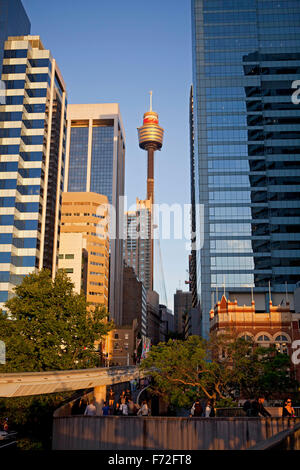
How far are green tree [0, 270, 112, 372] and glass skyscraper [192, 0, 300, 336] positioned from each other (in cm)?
6154

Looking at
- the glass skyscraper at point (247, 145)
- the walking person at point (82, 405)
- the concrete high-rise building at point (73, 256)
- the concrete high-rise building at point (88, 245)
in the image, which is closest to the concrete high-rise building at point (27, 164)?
the concrete high-rise building at point (73, 256)

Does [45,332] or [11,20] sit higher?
[11,20]

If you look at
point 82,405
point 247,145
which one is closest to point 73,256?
point 247,145

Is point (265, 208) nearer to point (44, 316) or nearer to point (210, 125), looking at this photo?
point (210, 125)

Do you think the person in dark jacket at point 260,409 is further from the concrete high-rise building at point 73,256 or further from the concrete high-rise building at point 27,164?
the concrete high-rise building at point 73,256

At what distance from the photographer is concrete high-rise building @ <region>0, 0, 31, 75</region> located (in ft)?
384

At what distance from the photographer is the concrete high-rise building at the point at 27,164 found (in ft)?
350

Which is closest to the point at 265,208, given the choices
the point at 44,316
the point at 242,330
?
the point at 242,330

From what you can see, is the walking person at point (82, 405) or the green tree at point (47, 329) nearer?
the walking person at point (82, 405)

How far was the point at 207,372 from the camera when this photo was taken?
134ft

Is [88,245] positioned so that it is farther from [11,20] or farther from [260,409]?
[260,409]

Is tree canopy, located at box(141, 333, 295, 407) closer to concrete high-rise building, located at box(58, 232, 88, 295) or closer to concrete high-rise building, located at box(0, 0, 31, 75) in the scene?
concrete high-rise building, located at box(0, 0, 31, 75)

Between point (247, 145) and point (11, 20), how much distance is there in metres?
66.4

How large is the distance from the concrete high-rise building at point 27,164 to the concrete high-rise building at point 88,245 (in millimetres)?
17321
